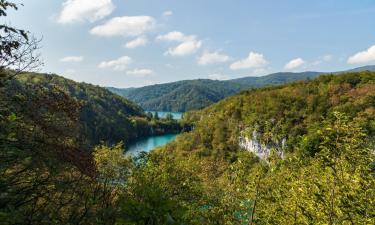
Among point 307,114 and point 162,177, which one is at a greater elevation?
point 162,177

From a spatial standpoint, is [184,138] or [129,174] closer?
[129,174]

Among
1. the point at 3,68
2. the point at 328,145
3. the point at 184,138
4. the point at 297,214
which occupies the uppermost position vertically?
the point at 3,68

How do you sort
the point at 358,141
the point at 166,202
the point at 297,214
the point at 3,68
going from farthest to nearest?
the point at 297,214 < the point at 358,141 < the point at 3,68 < the point at 166,202

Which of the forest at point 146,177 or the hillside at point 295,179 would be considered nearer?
the forest at point 146,177

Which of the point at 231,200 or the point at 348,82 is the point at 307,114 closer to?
the point at 348,82

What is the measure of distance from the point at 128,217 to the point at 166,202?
1.17 m

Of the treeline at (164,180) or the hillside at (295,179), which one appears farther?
the hillside at (295,179)

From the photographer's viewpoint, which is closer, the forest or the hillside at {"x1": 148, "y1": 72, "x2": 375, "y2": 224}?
the forest

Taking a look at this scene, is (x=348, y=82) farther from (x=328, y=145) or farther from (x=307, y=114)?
(x=328, y=145)

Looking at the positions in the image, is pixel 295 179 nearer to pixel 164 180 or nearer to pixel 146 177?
pixel 164 180

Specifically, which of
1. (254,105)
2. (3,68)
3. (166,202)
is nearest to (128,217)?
(166,202)

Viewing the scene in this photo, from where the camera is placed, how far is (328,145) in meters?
13.2

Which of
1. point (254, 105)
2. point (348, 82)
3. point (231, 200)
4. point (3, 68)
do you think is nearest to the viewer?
A: point (3, 68)

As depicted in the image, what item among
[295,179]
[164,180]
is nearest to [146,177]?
[164,180]
